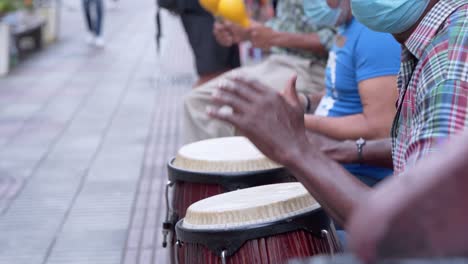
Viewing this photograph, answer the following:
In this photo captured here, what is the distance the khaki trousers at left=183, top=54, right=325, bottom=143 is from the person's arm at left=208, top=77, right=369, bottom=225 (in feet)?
6.92

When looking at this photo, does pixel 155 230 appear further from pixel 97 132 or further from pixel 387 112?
pixel 97 132

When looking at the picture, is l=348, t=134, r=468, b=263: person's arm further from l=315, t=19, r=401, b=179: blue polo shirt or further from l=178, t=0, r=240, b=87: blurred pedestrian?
l=178, t=0, r=240, b=87: blurred pedestrian

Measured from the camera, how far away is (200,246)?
2.05 metres

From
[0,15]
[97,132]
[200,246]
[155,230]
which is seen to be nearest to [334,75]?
[200,246]

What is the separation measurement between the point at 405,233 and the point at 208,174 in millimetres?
1665

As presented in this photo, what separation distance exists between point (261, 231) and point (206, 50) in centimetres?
333

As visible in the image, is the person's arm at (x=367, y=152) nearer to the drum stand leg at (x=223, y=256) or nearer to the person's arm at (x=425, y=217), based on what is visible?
the drum stand leg at (x=223, y=256)

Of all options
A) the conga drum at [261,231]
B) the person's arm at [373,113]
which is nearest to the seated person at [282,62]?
the person's arm at [373,113]

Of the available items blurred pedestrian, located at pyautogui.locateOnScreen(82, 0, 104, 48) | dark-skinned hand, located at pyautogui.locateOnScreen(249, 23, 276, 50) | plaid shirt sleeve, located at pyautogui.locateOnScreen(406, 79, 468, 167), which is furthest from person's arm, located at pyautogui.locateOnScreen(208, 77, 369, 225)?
blurred pedestrian, located at pyautogui.locateOnScreen(82, 0, 104, 48)

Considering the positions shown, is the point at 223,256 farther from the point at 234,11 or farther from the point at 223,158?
the point at 234,11

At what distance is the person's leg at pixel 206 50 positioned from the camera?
514 centimetres

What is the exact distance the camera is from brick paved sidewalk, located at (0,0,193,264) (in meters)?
4.04

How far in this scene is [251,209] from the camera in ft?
6.58

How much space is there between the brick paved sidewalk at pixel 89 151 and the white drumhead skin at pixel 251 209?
5.52 ft
